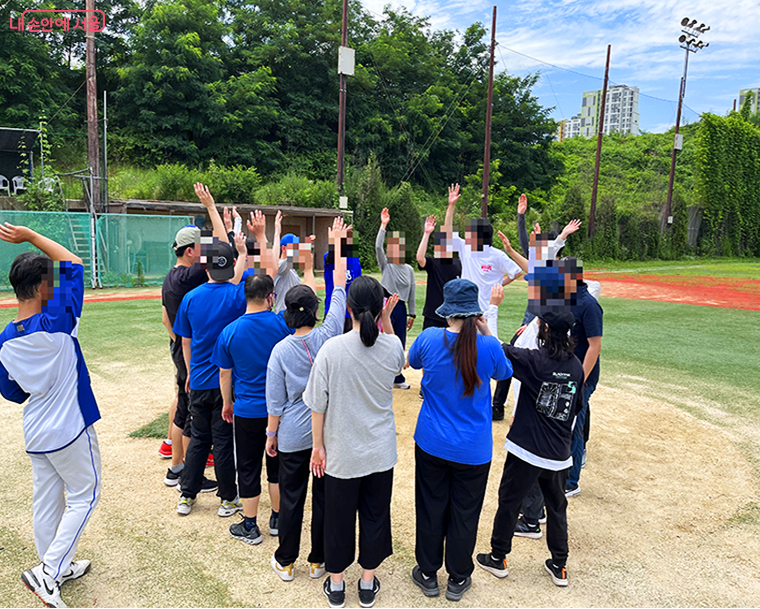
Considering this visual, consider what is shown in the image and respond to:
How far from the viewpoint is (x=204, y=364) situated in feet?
12.9

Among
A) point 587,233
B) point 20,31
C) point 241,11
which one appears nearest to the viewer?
point 20,31

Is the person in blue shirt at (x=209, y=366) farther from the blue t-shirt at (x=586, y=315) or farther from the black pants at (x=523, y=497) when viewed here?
the blue t-shirt at (x=586, y=315)

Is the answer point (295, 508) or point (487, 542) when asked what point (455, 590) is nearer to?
point (487, 542)

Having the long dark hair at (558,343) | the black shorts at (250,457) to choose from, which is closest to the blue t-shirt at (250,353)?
the black shorts at (250,457)

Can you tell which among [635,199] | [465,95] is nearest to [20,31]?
[465,95]

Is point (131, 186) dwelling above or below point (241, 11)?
below

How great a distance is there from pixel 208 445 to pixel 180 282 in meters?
1.36

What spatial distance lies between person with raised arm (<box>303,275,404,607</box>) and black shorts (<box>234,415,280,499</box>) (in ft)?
2.30

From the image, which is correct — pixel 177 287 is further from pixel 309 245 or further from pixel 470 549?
pixel 470 549

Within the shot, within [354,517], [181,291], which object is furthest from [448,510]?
[181,291]

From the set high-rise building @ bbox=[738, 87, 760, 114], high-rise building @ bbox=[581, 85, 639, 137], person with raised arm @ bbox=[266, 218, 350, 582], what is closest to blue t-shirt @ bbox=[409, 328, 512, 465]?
person with raised arm @ bbox=[266, 218, 350, 582]

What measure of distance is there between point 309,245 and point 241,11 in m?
40.0

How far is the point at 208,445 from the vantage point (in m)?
4.06

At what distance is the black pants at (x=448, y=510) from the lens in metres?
3.08
